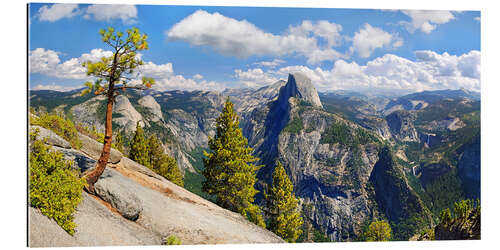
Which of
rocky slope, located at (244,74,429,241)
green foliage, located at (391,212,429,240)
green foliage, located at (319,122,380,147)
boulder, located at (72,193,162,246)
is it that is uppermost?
boulder, located at (72,193,162,246)

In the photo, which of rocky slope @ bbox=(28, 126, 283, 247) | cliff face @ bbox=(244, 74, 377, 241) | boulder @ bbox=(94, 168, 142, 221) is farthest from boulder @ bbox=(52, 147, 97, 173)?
cliff face @ bbox=(244, 74, 377, 241)

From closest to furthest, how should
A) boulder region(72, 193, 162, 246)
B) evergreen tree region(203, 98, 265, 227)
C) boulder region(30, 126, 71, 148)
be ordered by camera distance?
boulder region(72, 193, 162, 246) → boulder region(30, 126, 71, 148) → evergreen tree region(203, 98, 265, 227)

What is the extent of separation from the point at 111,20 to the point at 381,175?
558ft

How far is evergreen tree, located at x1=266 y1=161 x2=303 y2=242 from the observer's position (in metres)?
22.4

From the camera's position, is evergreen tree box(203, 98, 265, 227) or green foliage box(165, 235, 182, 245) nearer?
green foliage box(165, 235, 182, 245)

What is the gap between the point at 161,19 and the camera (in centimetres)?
1454

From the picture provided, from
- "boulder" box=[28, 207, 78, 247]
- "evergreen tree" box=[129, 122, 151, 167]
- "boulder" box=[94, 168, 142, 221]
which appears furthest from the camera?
"evergreen tree" box=[129, 122, 151, 167]

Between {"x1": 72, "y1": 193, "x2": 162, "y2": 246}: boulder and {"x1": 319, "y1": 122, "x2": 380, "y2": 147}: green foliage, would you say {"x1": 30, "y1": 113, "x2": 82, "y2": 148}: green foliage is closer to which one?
{"x1": 72, "y1": 193, "x2": 162, "y2": 246}: boulder

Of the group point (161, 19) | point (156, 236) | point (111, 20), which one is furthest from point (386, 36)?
point (156, 236)

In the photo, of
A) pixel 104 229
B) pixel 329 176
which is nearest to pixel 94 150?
pixel 104 229

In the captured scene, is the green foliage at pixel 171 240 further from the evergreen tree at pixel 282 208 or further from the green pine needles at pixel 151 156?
the green pine needles at pixel 151 156

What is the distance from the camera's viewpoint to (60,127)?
13.8 metres

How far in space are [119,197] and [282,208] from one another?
49.0ft

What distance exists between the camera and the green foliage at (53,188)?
8.19 m
